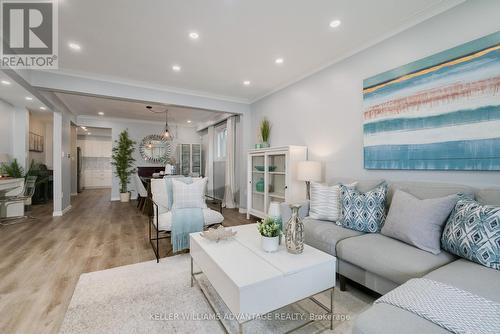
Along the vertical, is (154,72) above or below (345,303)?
above

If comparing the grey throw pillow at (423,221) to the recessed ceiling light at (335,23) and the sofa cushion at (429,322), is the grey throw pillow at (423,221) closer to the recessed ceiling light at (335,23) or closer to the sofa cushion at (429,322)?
the sofa cushion at (429,322)

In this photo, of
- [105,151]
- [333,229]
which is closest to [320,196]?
[333,229]

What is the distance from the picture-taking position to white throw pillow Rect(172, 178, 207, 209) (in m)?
2.92

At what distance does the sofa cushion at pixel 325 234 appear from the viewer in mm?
2001

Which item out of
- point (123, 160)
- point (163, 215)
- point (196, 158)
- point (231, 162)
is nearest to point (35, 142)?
point (123, 160)

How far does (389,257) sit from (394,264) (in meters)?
0.06

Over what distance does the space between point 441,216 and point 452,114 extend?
95cm

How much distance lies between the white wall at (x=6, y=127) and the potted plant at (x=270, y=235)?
5.80 m

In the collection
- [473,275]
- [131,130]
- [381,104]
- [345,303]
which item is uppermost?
[131,130]

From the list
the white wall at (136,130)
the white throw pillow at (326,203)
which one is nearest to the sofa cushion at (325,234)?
the white throw pillow at (326,203)

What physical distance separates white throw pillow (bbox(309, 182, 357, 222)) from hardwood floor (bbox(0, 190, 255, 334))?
1915 mm

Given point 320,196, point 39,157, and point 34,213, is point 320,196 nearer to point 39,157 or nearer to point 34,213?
point 34,213

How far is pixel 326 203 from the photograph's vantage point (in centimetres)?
250

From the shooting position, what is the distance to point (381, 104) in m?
2.47
